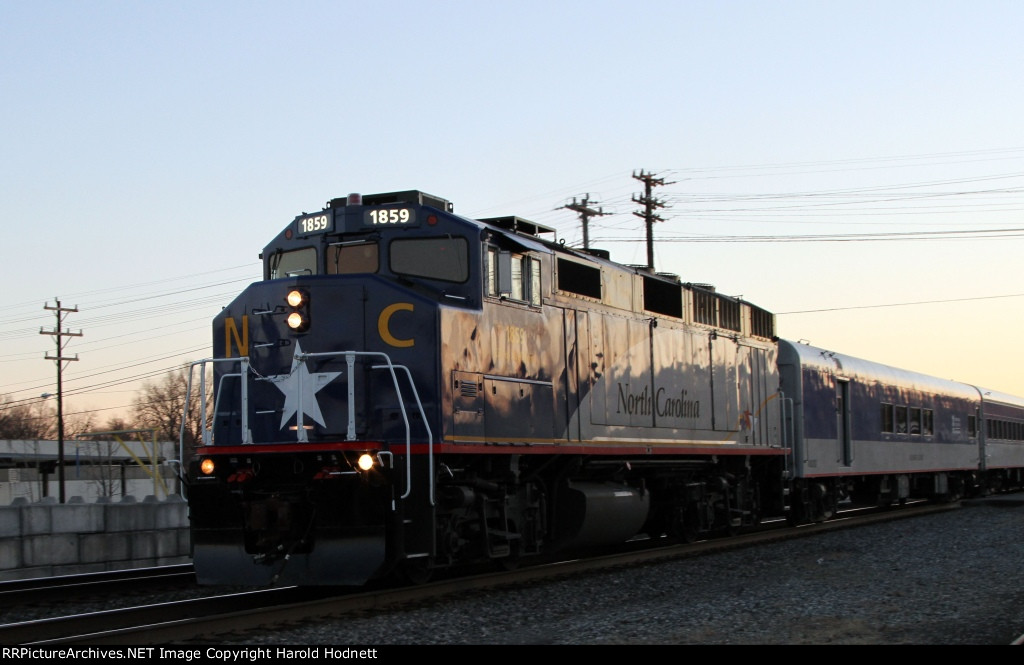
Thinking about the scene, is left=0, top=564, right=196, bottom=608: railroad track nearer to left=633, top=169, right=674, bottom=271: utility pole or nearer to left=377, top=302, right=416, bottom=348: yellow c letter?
left=377, top=302, right=416, bottom=348: yellow c letter

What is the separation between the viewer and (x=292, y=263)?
38.1 ft

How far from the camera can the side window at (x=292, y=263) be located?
1146cm

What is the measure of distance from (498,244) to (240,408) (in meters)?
3.14

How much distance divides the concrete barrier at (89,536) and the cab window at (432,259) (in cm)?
611

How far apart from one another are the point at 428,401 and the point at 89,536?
21.3 feet

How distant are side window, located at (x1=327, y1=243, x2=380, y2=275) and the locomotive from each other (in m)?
0.02

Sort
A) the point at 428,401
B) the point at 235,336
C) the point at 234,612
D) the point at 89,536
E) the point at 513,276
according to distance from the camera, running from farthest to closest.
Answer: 1. the point at 89,536
2. the point at 513,276
3. the point at 235,336
4. the point at 428,401
5. the point at 234,612

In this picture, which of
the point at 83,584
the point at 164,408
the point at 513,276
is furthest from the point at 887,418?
the point at 164,408

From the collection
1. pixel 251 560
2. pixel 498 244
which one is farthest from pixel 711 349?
pixel 251 560

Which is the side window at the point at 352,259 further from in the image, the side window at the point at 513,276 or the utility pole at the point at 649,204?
the utility pole at the point at 649,204

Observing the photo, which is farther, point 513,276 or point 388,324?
point 513,276

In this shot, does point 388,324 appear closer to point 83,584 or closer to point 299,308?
point 299,308

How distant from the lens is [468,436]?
35.4 feet
